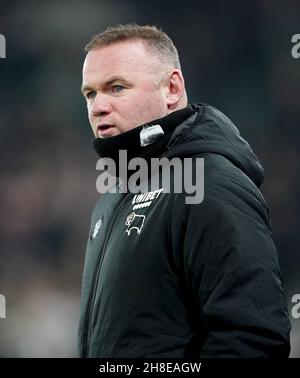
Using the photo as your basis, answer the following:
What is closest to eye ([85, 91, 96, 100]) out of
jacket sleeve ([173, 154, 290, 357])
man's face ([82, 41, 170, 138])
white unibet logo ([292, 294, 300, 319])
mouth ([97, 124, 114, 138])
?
man's face ([82, 41, 170, 138])

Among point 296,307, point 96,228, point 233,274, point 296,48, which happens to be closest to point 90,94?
point 96,228

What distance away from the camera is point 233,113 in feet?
16.4

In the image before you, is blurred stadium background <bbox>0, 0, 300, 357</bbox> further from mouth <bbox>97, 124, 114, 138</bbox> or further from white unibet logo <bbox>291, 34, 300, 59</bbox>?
mouth <bbox>97, 124, 114, 138</bbox>

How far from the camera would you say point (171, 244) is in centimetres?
171

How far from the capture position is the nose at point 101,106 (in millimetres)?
2006

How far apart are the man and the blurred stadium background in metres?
2.50

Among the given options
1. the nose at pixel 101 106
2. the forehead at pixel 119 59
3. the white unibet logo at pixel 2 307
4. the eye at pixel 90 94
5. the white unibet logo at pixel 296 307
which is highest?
the forehead at pixel 119 59

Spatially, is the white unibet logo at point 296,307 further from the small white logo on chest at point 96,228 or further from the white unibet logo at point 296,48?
the small white logo on chest at point 96,228

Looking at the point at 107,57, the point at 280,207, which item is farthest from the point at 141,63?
the point at 280,207

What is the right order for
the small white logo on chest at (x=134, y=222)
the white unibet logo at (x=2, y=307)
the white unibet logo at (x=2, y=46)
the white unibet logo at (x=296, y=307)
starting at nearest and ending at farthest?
the small white logo on chest at (x=134, y=222), the white unibet logo at (x=296, y=307), the white unibet logo at (x=2, y=307), the white unibet logo at (x=2, y=46)

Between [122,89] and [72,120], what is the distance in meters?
3.23

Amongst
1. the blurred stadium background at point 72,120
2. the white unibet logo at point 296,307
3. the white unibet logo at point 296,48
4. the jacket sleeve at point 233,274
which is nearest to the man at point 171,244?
the jacket sleeve at point 233,274

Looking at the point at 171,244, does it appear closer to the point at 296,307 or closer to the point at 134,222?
the point at 134,222

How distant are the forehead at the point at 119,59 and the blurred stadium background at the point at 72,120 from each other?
251cm
